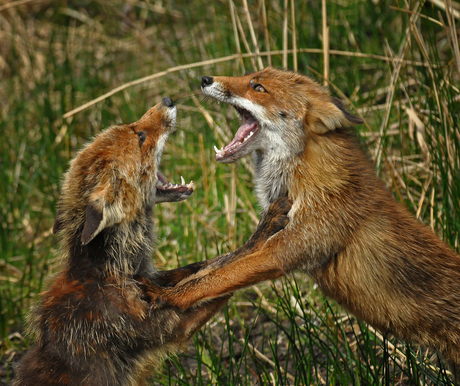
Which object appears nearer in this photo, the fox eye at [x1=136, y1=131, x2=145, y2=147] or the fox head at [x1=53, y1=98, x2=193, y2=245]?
the fox head at [x1=53, y1=98, x2=193, y2=245]

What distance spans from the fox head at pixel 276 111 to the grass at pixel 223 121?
0.97m

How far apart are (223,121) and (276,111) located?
261 cm

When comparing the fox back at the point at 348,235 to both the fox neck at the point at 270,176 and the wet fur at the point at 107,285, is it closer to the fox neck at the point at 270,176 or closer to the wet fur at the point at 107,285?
the fox neck at the point at 270,176

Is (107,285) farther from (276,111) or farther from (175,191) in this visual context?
(276,111)

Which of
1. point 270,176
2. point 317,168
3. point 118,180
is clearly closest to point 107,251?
point 118,180

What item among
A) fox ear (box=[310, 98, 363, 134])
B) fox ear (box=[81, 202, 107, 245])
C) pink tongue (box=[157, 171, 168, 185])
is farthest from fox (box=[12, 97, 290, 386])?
fox ear (box=[310, 98, 363, 134])

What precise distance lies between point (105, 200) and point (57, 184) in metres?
3.46

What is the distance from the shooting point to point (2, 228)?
21.9 feet

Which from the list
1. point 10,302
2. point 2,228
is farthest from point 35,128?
point 10,302

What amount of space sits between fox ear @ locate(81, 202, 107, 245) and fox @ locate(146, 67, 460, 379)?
72cm

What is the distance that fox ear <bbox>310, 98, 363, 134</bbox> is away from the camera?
175 inches

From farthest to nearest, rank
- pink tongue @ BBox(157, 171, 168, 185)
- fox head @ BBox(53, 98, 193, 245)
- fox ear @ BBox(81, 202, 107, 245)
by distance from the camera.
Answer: pink tongue @ BBox(157, 171, 168, 185) < fox head @ BBox(53, 98, 193, 245) < fox ear @ BBox(81, 202, 107, 245)

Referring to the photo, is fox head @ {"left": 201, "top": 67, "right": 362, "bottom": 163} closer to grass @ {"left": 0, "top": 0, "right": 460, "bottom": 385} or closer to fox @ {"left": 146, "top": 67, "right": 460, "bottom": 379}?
fox @ {"left": 146, "top": 67, "right": 460, "bottom": 379}

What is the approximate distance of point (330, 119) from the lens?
4.45m
